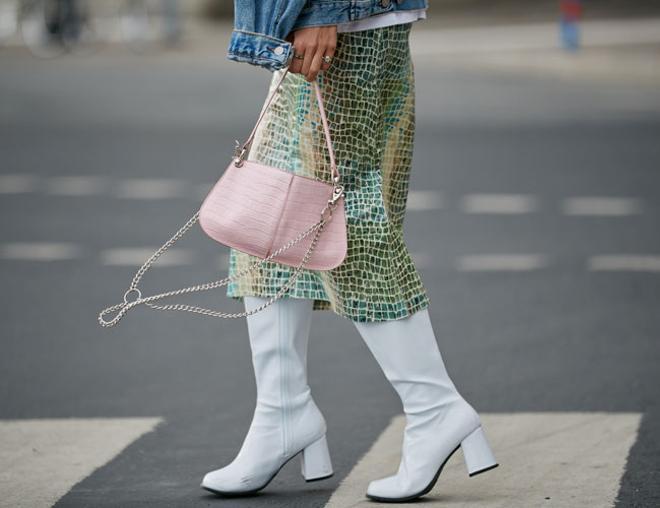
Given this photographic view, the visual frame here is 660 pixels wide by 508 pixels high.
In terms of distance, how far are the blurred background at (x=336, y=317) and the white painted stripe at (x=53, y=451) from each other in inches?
0.5

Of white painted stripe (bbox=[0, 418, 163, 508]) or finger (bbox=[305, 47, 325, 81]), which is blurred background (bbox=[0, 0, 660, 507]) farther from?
finger (bbox=[305, 47, 325, 81])

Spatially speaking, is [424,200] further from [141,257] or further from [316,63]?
[316,63]

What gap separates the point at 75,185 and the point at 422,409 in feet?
24.9

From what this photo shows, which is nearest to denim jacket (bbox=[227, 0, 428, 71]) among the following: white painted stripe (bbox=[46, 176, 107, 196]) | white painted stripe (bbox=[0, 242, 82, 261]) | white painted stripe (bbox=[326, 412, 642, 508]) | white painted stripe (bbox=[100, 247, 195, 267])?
white painted stripe (bbox=[326, 412, 642, 508])

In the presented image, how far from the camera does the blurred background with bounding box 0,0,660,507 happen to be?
4855 mm

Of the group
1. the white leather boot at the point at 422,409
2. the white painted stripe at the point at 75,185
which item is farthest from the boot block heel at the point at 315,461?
the white painted stripe at the point at 75,185

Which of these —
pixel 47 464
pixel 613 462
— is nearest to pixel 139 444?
pixel 47 464

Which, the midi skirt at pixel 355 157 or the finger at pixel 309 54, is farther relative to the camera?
the midi skirt at pixel 355 157

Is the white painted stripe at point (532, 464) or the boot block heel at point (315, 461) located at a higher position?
the boot block heel at point (315, 461)

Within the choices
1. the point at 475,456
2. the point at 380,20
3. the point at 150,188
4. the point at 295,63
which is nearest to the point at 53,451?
the point at 475,456

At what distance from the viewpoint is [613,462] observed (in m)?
4.74

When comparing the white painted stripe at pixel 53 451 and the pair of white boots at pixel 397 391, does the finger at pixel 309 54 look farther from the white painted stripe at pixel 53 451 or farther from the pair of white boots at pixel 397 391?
the white painted stripe at pixel 53 451

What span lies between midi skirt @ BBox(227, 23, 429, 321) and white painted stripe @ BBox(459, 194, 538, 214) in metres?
5.95

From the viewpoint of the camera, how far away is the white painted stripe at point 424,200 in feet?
34.0
